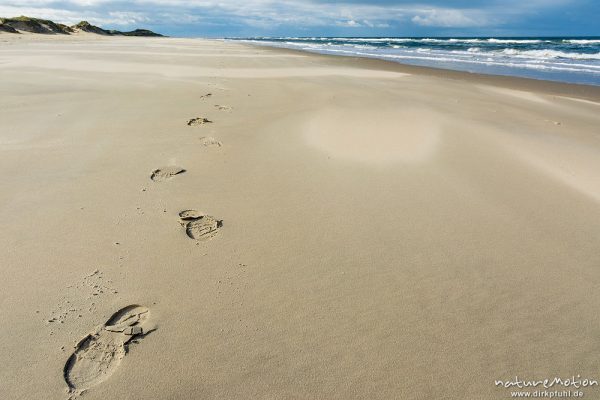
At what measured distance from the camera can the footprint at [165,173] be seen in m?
3.43

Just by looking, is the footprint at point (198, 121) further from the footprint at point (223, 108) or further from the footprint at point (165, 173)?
the footprint at point (165, 173)

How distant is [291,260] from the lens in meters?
2.37

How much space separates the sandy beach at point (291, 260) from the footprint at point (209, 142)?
0.04 meters

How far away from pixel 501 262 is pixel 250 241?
1.60 metres

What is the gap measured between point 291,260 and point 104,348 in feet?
3.58

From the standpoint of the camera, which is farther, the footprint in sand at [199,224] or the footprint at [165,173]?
the footprint at [165,173]

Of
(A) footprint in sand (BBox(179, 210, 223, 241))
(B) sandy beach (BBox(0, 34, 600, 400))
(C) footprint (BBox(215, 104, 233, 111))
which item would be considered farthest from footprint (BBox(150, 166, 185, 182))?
(C) footprint (BBox(215, 104, 233, 111))

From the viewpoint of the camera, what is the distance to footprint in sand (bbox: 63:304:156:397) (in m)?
1.58

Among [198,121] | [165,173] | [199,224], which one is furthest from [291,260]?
[198,121]

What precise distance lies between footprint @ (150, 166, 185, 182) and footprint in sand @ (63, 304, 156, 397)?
1708 mm

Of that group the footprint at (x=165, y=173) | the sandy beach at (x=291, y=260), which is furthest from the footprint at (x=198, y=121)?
the footprint at (x=165, y=173)

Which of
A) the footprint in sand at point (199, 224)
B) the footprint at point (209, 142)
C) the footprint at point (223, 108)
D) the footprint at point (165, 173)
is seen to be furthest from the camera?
the footprint at point (223, 108)

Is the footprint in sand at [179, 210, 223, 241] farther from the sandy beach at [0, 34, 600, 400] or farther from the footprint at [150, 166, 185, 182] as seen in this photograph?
the footprint at [150, 166, 185, 182]

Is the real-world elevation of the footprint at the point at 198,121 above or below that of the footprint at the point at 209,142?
above
